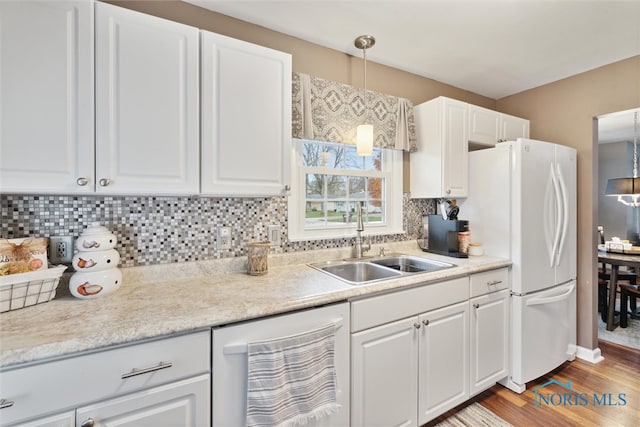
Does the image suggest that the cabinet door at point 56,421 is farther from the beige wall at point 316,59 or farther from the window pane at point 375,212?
the window pane at point 375,212

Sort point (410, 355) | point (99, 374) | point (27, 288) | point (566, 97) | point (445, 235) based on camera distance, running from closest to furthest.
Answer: point (99, 374) → point (27, 288) → point (410, 355) → point (445, 235) → point (566, 97)

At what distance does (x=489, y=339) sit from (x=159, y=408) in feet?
6.47

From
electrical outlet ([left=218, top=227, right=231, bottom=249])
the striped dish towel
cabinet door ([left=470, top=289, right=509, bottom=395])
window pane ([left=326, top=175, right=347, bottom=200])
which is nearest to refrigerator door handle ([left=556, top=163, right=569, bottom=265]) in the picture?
cabinet door ([left=470, top=289, right=509, bottom=395])

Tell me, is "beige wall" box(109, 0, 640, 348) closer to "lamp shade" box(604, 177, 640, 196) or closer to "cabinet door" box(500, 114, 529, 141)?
"cabinet door" box(500, 114, 529, 141)

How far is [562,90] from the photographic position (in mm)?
2658

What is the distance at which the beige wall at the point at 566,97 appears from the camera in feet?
6.77

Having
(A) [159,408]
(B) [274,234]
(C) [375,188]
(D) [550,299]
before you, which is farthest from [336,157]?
(D) [550,299]

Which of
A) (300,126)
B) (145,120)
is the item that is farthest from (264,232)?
(145,120)

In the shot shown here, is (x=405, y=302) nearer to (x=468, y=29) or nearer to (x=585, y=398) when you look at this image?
(x=585, y=398)

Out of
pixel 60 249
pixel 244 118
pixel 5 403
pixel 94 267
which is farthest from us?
pixel 244 118

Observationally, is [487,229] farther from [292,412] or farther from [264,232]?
[292,412]

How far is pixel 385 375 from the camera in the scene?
1491 mm

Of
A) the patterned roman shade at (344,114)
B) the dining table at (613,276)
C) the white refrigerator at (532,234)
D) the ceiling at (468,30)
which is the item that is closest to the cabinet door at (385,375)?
the white refrigerator at (532,234)

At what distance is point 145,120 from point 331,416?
1579 mm
